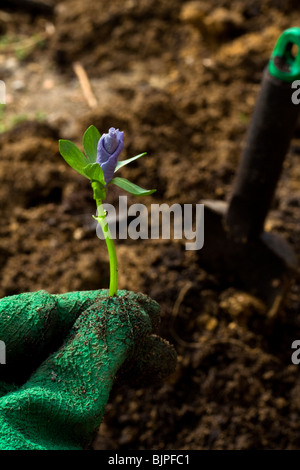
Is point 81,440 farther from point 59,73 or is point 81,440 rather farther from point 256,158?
point 59,73

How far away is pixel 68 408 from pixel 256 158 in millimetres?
1212

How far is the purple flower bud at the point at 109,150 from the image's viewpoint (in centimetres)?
105

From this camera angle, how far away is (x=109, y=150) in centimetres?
107

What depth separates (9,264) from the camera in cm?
239

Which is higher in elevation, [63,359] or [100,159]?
[100,159]
